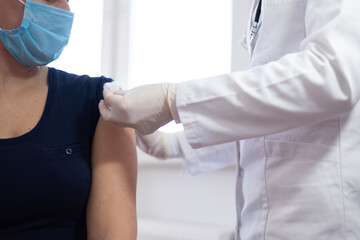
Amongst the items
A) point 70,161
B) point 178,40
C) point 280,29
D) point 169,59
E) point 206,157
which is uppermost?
point 280,29

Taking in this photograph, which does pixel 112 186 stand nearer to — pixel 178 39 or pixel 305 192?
pixel 305 192

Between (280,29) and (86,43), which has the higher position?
(280,29)

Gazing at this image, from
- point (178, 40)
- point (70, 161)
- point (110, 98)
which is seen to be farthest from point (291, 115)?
point (178, 40)

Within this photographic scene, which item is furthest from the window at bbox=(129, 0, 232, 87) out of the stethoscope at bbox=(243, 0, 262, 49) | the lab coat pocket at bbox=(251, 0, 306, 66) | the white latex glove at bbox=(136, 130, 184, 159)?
the lab coat pocket at bbox=(251, 0, 306, 66)

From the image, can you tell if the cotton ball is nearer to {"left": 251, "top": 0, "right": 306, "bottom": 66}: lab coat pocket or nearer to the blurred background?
{"left": 251, "top": 0, "right": 306, "bottom": 66}: lab coat pocket

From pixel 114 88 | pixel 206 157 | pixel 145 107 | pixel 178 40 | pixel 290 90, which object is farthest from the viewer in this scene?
pixel 178 40

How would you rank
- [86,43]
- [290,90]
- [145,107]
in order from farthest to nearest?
[86,43] → [145,107] → [290,90]

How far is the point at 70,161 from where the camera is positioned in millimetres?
1200

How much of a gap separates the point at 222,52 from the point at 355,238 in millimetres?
1566

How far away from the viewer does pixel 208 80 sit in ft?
3.46

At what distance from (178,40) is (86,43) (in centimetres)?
76

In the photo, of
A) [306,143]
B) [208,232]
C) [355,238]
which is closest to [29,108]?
[306,143]

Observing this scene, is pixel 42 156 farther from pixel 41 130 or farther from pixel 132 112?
pixel 132 112

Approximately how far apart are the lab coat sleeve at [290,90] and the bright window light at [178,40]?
1388 mm
